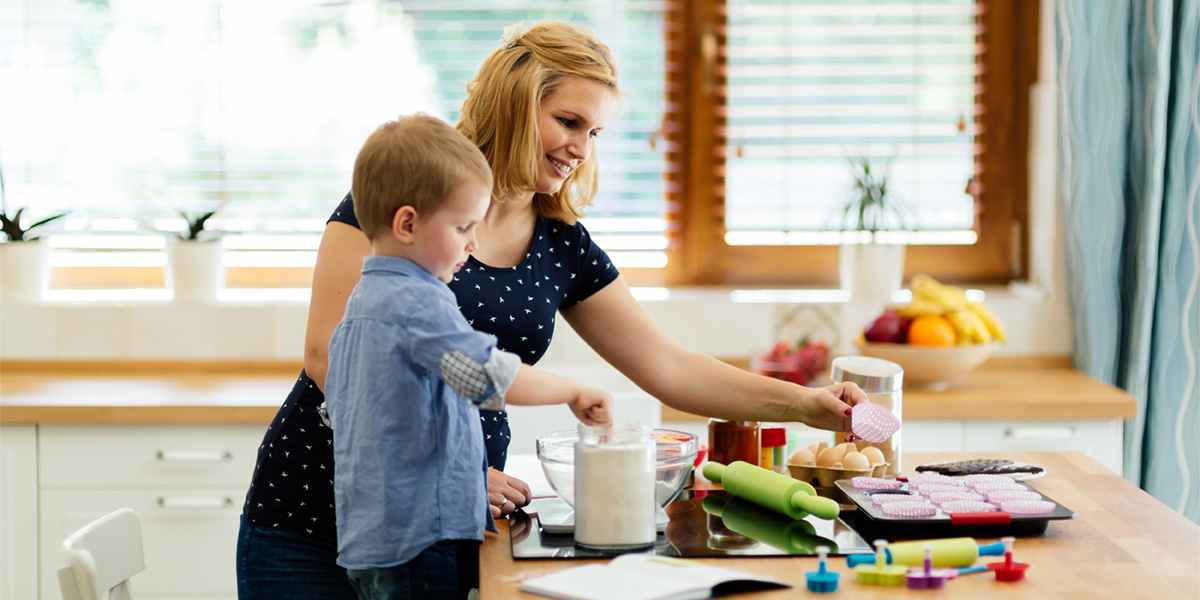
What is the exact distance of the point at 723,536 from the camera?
1201 millimetres

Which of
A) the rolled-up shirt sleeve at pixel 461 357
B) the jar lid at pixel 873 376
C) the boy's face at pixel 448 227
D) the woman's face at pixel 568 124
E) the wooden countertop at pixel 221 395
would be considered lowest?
the wooden countertop at pixel 221 395

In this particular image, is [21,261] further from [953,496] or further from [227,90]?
[953,496]

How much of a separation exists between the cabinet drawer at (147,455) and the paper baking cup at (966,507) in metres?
1.62

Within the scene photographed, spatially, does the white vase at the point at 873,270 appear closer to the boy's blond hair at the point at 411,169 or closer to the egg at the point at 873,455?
the egg at the point at 873,455

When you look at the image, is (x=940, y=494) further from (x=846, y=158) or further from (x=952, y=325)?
(x=846, y=158)

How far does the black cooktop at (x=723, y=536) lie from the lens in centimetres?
→ 114

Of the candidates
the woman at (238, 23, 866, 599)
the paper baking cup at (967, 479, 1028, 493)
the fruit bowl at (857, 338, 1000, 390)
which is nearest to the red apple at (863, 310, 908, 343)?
the fruit bowl at (857, 338, 1000, 390)

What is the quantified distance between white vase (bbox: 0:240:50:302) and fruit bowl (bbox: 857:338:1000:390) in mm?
2131

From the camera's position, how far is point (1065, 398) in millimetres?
2434

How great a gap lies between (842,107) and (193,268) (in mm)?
1819

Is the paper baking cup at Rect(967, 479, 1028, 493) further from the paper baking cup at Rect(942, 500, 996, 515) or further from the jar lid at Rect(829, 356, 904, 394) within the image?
the jar lid at Rect(829, 356, 904, 394)

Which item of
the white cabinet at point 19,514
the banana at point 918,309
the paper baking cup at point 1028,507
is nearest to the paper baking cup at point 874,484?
the paper baking cup at point 1028,507

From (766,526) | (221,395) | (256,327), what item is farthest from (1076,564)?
(256,327)

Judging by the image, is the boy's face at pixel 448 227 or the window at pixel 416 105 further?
the window at pixel 416 105
